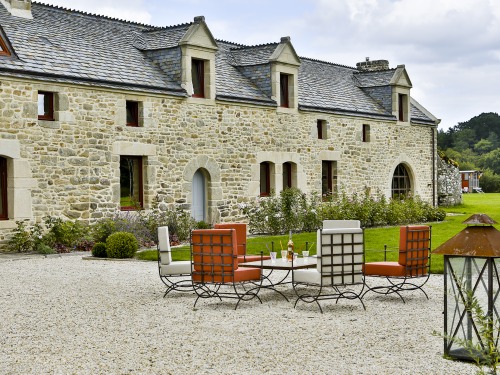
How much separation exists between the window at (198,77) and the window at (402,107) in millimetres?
10783

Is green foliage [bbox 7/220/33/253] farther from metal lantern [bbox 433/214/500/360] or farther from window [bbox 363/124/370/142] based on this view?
window [bbox 363/124/370/142]

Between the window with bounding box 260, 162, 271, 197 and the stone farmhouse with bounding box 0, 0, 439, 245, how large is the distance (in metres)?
0.04

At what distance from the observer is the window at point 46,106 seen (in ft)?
54.9

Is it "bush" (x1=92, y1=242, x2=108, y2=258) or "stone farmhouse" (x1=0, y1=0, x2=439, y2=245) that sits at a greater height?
"stone farmhouse" (x1=0, y1=0, x2=439, y2=245)

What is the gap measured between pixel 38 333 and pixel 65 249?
8.65 metres

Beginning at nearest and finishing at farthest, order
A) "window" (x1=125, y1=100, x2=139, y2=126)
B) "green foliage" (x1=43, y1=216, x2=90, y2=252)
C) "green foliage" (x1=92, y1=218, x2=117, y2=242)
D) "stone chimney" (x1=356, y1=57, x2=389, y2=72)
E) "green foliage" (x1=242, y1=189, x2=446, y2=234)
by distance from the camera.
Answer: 1. "green foliage" (x1=43, y1=216, x2=90, y2=252)
2. "green foliage" (x1=92, y1=218, x2=117, y2=242)
3. "window" (x1=125, y1=100, x2=139, y2=126)
4. "green foliage" (x1=242, y1=189, x2=446, y2=234)
5. "stone chimney" (x1=356, y1=57, x2=389, y2=72)

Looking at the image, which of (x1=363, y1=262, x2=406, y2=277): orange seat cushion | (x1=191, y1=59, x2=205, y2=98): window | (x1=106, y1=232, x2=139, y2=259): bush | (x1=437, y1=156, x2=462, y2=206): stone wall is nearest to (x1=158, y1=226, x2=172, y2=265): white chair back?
(x1=363, y1=262, x2=406, y2=277): orange seat cushion

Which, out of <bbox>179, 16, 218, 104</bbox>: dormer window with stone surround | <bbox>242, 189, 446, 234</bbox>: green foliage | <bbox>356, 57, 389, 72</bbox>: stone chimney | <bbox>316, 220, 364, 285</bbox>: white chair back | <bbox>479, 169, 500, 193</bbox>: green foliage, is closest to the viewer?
<bbox>316, 220, 364, 285</bbox>: white chair back

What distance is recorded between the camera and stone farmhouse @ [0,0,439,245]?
16391mm

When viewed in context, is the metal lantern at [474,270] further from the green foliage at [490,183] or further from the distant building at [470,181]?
the green foliage at [490,183]

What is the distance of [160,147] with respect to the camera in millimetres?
18969

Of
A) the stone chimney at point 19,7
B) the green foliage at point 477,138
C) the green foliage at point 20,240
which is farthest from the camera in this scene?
the green foliage at point 477,138

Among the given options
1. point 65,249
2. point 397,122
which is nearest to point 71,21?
point 65,249

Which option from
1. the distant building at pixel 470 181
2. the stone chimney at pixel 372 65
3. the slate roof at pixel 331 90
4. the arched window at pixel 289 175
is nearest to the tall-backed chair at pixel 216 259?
the arched window at pixel 289 175
